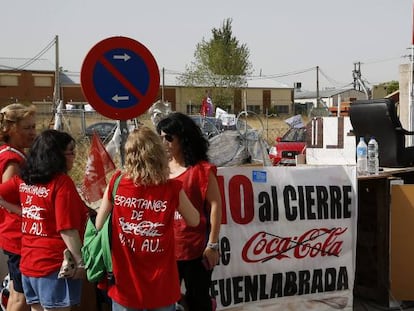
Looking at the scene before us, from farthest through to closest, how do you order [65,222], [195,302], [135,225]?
[195,302]
[65,222]
[135,225]

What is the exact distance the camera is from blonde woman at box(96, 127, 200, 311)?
2.99 m

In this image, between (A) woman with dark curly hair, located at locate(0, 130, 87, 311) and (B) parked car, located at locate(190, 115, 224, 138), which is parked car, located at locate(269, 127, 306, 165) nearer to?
(B) parked car, located at locate(190, 115, 224, 138)

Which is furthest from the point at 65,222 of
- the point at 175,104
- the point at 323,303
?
the point at 175,104

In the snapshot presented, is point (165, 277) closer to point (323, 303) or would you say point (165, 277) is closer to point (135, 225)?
point (135, 225)

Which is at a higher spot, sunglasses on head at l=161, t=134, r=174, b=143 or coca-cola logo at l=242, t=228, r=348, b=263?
sunglasses on head at l=161, t=134, r=174, b=143

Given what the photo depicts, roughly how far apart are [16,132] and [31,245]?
0.94m

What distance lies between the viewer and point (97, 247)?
321 centimetres

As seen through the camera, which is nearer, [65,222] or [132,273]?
[132,273]

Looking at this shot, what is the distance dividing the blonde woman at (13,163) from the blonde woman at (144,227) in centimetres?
102

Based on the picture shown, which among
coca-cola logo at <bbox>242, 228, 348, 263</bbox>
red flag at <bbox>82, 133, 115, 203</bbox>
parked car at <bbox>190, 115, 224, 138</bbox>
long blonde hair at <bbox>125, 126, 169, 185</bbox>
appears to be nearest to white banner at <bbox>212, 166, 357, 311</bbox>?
coca-cola logo at <bbox>242, 228, 348, 263</bbox>

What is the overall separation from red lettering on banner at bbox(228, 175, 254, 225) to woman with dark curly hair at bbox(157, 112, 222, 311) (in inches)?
36.5

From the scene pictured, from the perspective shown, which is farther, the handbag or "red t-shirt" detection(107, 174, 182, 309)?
the handbag

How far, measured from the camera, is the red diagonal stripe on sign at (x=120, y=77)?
4324 millimetres

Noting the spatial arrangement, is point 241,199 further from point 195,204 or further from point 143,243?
point 143,243
